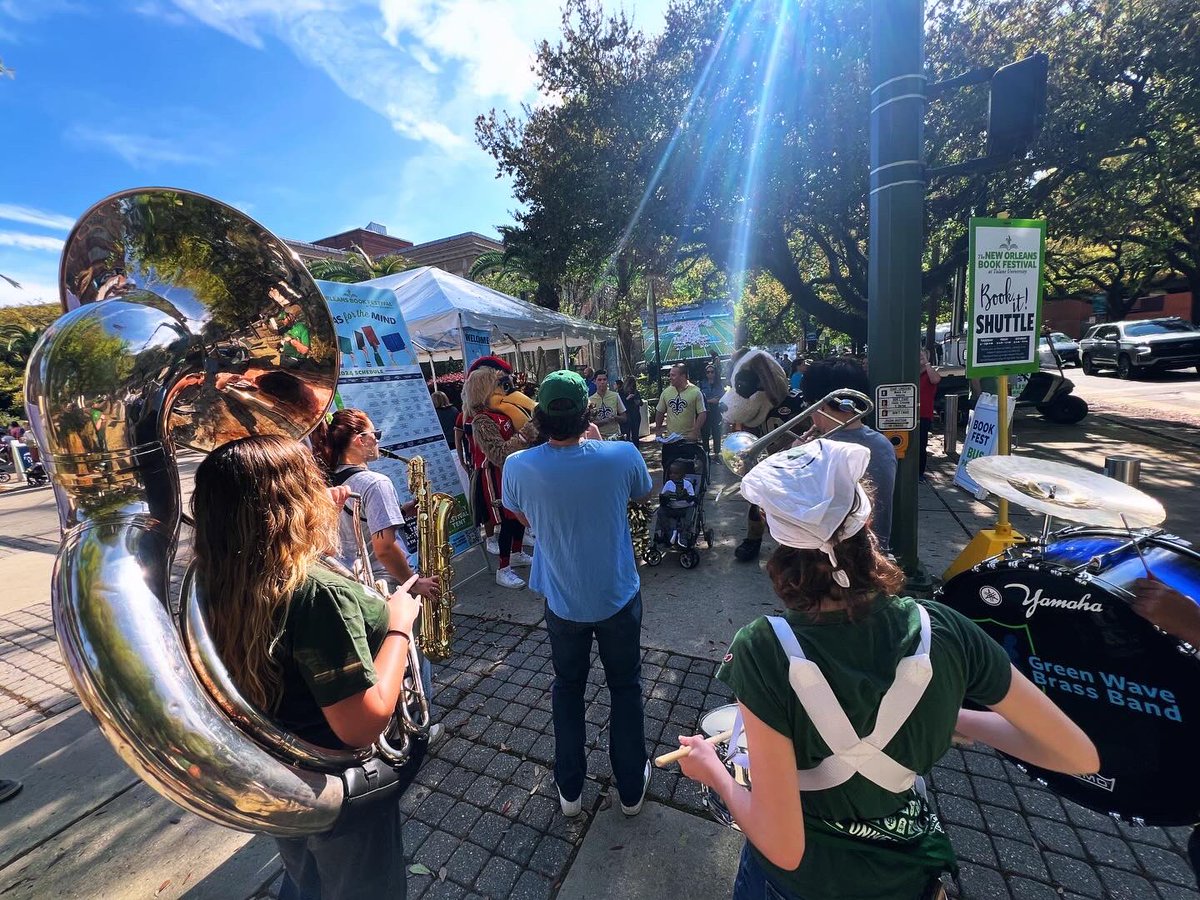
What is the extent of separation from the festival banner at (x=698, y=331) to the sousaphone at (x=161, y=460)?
17.1 meters

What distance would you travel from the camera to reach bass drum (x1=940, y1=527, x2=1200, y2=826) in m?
1.66

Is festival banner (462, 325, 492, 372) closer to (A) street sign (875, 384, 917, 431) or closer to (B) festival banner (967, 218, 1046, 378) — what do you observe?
(A) street sign (875, 384, 917, 431)

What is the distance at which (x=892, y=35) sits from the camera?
3.15m

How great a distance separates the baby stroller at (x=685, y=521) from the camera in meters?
4.84

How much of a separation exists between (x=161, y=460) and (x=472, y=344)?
Answer: 534 centimetres

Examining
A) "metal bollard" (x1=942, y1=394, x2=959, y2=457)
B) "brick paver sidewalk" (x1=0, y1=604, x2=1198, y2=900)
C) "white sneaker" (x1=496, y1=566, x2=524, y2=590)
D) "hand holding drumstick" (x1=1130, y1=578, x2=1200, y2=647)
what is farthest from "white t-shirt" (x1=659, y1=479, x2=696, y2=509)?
"metal bollard" (x1=942, y1=394, x2=959, y2=457)

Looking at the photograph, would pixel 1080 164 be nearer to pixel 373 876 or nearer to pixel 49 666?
pixel 373 876

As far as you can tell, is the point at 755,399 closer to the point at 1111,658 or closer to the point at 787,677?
the point at 1111,658

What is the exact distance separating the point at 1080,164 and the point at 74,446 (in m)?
11.5

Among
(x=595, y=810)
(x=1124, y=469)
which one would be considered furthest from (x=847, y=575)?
(x=1124, y=469)

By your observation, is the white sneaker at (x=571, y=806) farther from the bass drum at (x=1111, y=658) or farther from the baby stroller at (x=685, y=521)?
the baby stroller at (x=685, y=521)

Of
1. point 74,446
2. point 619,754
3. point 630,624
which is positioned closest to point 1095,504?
point 630,624

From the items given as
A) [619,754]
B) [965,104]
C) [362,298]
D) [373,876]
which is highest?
[965,104]

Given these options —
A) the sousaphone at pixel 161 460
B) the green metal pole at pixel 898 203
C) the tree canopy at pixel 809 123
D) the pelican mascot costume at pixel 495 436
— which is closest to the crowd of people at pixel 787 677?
the sousaphone at pixel 161 460
